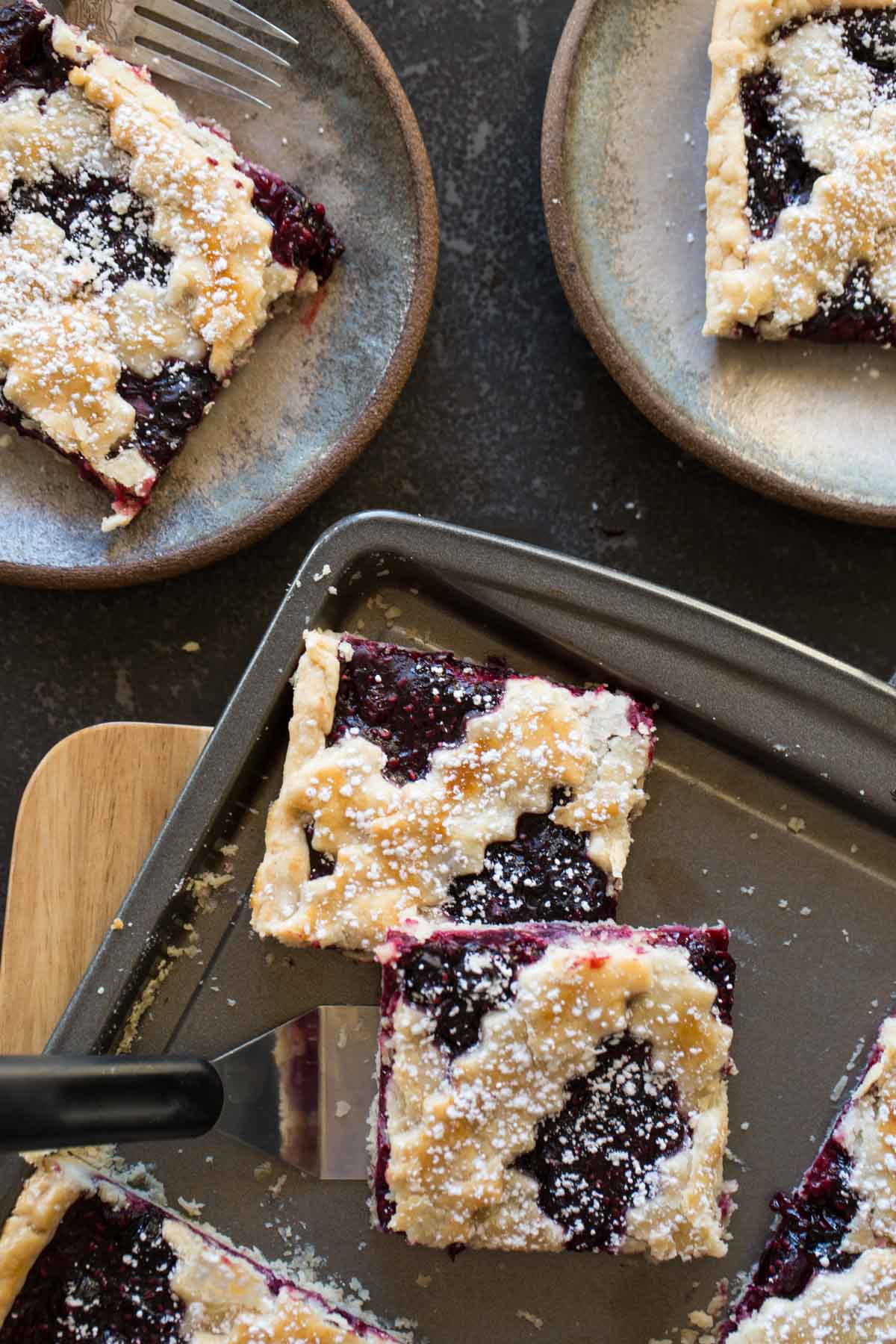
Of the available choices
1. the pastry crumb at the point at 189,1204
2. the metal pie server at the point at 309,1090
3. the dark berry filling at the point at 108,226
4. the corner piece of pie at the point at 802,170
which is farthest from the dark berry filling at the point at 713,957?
the dark berry filling at the point at 108,226

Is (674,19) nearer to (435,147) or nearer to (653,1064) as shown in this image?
(435,147)

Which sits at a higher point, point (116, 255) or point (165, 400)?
point (116, 255)

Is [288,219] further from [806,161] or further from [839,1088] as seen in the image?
[839,1088]

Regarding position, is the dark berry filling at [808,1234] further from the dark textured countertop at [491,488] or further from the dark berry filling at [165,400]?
the dark berry filling at [165,400]

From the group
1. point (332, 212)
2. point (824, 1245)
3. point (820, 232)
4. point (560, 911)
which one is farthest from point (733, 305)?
point (824, 1245)

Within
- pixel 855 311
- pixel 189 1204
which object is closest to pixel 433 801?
pixel 189 1204
